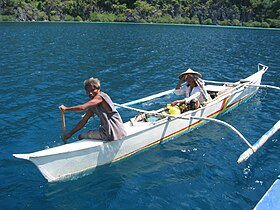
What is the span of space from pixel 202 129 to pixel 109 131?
5.80 m

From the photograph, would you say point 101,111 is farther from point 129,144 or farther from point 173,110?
point 173,110

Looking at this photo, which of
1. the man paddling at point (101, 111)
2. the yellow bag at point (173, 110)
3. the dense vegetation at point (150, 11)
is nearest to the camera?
the man paddling at point (101, 111)

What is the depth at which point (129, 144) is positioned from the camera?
35.8 ft

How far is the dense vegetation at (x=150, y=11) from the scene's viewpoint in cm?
11488

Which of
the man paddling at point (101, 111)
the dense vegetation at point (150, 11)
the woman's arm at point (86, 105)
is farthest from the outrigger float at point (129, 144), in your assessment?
the dense vegetation at point (150, 11)

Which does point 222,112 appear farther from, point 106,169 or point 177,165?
point 106,169

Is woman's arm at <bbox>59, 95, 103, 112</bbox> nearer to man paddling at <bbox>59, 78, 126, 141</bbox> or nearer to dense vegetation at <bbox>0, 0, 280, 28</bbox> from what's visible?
man paddling at <bbox>59, 78, 126, 141</bbox>

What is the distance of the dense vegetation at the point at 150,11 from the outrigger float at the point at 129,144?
105477 mm

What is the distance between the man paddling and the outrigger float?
0.26m

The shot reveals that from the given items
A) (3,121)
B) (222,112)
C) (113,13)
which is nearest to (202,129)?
(222,112)

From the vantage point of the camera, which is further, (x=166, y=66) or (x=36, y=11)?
(x=36, y=11)

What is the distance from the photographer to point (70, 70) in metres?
25.4

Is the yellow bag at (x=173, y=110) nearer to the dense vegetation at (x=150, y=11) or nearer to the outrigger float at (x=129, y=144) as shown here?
the outrigger float at (x=129, y=144)

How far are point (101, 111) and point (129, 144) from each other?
1956mm
